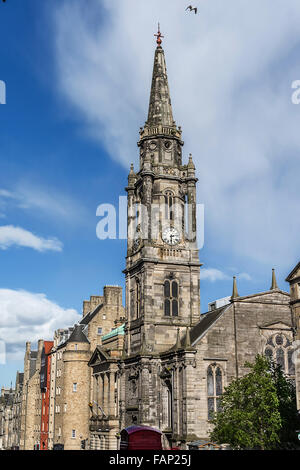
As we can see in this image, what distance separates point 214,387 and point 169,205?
813 inches

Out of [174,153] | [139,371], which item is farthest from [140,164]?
[139,371]

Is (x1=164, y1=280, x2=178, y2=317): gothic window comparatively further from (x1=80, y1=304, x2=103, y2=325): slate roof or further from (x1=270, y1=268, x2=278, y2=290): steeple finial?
(x1=80, y1=304, x2=103, y2=325): slate roof

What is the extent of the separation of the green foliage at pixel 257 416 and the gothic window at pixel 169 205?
23208 mm

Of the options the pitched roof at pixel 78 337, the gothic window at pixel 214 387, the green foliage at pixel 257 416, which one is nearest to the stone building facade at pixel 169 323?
the gothic window at pixel 214 387

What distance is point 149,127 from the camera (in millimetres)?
66188

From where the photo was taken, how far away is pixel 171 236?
203ft

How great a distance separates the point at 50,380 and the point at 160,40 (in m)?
50.9

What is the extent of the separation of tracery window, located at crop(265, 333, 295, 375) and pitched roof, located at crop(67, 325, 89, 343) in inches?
1249

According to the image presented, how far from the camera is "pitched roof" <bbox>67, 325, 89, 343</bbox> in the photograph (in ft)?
257

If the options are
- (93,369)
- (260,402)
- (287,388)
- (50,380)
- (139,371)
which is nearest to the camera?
(260,402)

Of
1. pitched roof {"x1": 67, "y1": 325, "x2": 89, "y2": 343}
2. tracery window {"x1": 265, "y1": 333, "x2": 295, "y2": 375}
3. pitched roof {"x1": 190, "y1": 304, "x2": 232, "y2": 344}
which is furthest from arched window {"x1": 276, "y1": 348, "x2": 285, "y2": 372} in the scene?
pitched roof {"x1": 67, "y1": 325, "x2": 89, "y2": 343}

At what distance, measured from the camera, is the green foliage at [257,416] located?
39.9m

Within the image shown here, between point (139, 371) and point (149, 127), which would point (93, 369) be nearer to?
point (139, 371)

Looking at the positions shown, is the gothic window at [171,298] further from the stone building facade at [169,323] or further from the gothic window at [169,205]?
the gothic window at [169,205]
